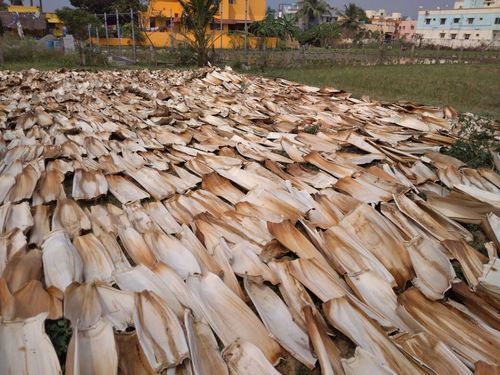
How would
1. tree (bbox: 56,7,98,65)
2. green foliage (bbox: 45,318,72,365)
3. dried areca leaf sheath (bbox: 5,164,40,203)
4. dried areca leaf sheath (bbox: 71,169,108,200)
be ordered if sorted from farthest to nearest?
tree (bbox: 56,7,98,65) < dried areca leaf sheath (bbox: 71,169,108,200) < dried areca leaf sheath (bbox: 5,164,40,203) < green foliage (bbox: 45,318,72,365)

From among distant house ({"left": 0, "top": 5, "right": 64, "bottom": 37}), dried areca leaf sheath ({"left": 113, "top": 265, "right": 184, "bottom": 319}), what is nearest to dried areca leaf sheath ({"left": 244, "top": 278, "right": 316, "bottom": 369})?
dried areca leaf sheath ({"left": 113, "top": 265, "right": 184, "bottom": 319})

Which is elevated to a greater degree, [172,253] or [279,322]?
[172,253]

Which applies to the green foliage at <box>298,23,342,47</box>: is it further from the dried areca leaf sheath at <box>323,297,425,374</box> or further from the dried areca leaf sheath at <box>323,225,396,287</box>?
the dried areca leaf sheath at <box>323,297,425,374</box>

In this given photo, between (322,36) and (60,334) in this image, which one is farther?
(322,36)

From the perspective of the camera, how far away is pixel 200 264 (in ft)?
7.98

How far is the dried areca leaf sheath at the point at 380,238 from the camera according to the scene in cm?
238

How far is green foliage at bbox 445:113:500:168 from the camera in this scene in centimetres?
405

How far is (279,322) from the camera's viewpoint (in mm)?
2023

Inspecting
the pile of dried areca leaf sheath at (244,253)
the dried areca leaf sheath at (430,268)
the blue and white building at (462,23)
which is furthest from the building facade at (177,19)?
the blue and white building at (462,23)

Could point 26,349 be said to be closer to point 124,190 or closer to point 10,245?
point 10,245

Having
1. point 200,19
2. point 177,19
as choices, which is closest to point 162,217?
point 200,19

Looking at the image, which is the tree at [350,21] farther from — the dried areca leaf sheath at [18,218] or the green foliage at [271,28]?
the dried areca leaf sheath at [18,218]

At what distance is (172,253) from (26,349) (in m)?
0.97

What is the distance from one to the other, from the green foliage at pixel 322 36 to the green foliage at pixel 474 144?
39.3 m
